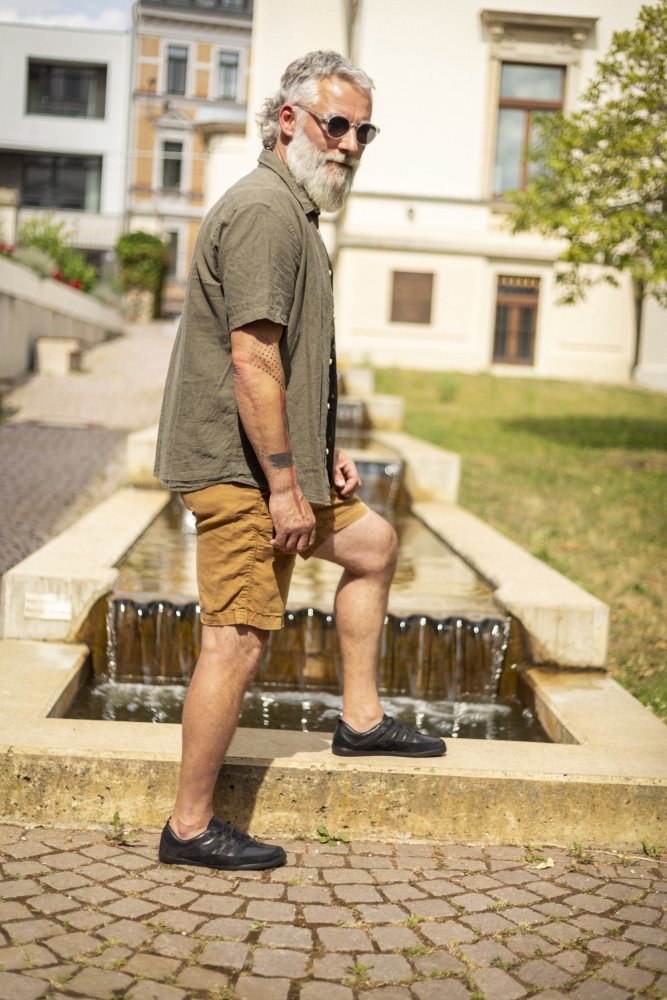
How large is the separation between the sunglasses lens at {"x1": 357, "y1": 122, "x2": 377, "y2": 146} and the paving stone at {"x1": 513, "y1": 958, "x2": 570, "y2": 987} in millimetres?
→ 2124

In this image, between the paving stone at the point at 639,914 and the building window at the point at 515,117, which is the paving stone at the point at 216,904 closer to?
the paving stone at the point at 639,914

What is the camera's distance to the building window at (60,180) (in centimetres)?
2481

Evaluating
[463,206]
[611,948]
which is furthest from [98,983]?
[463,206]

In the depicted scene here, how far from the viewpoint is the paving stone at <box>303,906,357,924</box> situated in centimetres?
299

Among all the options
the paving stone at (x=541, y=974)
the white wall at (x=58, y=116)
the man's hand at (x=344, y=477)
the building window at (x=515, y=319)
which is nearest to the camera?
the paving stone at (x=541, y=974)

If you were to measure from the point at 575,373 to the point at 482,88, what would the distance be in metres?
6.17

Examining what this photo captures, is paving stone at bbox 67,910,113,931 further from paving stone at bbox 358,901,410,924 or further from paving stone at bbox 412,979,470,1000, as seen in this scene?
paving stone at bbox 412,979,470,1000

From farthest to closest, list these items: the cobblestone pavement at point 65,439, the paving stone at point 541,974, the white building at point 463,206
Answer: the white building at point 463,206
the cobblestone pavement at point 65,439
the paving stone at point 541,974

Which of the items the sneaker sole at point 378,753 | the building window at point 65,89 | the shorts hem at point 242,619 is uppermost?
the building window at point 65,89

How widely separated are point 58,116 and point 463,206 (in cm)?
1086

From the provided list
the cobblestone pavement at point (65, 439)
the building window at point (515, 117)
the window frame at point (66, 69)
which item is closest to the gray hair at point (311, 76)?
the cobblestone pavement at point (65, 439)

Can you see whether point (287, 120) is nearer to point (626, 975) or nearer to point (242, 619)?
point (242, 619)

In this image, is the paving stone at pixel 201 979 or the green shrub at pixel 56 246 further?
the green shrub at pixel 56 246

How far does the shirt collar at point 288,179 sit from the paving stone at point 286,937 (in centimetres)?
185
